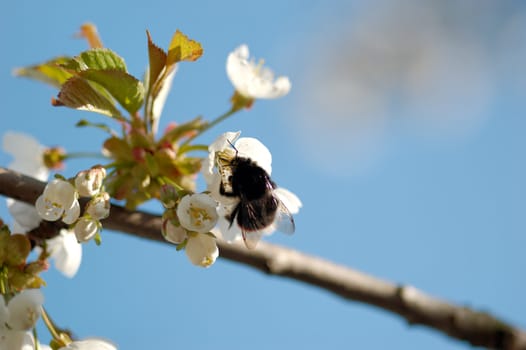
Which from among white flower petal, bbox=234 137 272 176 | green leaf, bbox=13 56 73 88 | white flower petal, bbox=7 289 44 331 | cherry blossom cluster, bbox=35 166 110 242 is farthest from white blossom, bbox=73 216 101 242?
green leaf, bbox=13 56 73 88

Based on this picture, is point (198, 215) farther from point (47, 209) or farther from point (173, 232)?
point (47, 209)

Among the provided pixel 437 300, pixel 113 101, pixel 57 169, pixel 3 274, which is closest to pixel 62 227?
pixel 3 274

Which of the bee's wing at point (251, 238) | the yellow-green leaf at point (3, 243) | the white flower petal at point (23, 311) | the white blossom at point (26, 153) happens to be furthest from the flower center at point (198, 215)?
the white blossom at point (26, 153)

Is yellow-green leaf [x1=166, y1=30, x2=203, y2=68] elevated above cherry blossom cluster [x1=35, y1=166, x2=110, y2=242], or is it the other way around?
yellow-green leaf [x1=166, y1=30, x2=203, y2=68]

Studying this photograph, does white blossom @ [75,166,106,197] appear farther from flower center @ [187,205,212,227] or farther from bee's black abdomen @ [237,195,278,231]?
bee's black abdomen @ [237,195,278,231]

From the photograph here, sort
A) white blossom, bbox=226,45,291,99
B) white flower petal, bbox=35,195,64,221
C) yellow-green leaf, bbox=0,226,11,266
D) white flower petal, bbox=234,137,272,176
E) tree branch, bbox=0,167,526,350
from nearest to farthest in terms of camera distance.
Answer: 1. tree branch, bbox=0,167,526,350
2. white flower petal, bbox=35,195,64,221
3. yellow-green leaf, bbox=0,226,11,266
4. white flower petal, bbox=234,137,272,176
5. white blossom, bbox=226,45,291,99

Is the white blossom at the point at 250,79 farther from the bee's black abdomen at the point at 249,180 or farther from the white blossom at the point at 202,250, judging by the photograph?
the white blossom at the point at 202,250

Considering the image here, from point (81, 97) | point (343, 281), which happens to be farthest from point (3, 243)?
point (343, 281)
